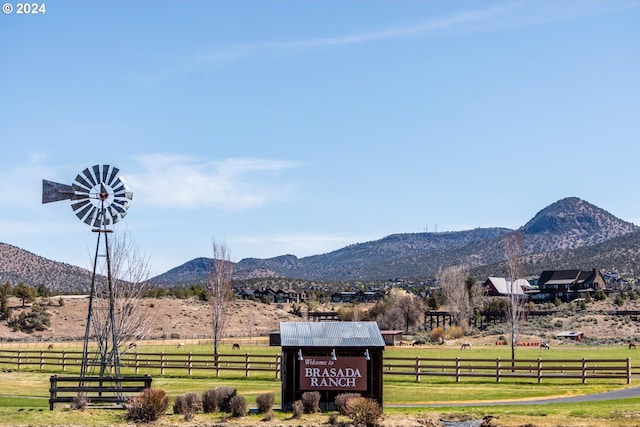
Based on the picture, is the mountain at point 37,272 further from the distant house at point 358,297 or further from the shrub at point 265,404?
the shrub at point 265,404

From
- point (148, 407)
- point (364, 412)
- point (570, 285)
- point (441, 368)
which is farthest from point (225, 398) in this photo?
point (570, 285)

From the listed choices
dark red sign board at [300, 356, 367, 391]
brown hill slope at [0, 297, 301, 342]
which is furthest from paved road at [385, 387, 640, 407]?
brown hill slope at [0, 297, 301, 342]

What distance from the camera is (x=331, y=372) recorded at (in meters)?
32.2

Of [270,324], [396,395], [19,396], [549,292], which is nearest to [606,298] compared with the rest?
[549,292]

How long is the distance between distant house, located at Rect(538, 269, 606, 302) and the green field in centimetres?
9994

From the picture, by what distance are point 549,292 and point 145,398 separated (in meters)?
123

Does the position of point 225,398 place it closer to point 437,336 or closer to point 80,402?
point 80,402

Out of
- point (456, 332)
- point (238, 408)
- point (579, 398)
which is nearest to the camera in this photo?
point (238, 408)

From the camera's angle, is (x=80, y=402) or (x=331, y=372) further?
(x=331, y=372)

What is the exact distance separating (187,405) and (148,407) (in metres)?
1.93

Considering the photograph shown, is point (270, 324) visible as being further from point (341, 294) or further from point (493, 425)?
point (493, 425)

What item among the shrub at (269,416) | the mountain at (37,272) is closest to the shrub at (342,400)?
the shrub at (269,416)

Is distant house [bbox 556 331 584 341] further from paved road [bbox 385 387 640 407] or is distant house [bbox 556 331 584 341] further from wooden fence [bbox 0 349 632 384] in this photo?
paved road [bbox 385 387 640 407]

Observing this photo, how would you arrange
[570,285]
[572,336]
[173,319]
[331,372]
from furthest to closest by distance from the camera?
[570,285]
[173,319]
[572,336]
[331,372]
